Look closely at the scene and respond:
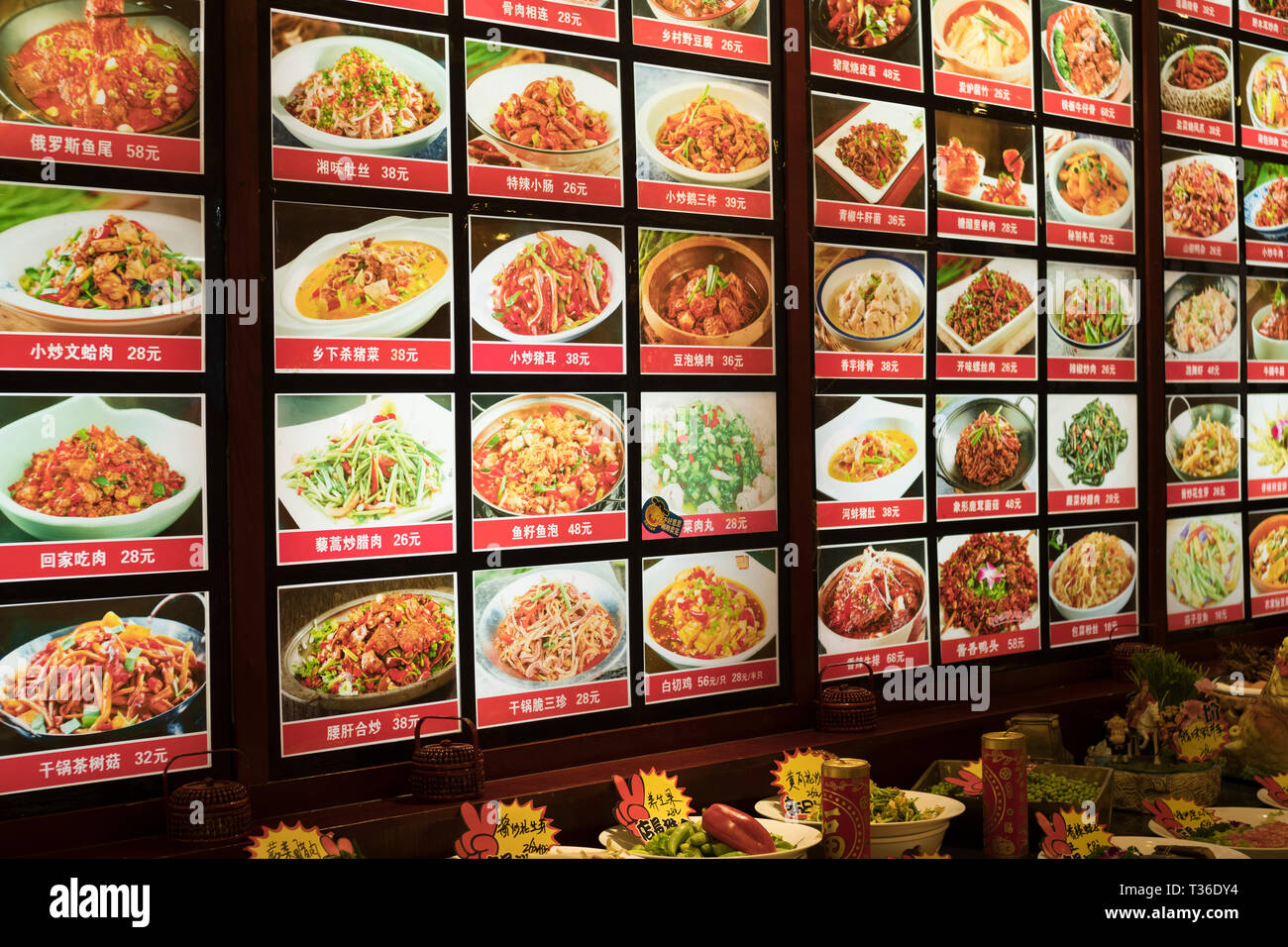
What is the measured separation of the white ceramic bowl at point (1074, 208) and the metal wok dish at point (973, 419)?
838mm

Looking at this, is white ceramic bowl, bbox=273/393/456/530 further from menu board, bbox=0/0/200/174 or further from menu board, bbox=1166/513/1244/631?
menu board, bbox=1166/513/1244/631

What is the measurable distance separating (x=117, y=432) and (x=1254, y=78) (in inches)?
212

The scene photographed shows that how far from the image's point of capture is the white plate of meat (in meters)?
4.18

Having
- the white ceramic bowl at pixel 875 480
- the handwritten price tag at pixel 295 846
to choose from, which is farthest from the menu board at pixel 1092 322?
the handwritten price tag at pixel 295 846

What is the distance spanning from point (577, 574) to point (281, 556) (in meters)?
0.94

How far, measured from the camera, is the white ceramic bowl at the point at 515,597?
137 inches

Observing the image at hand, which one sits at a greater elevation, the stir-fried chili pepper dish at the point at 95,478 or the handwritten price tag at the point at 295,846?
the stir-fried chili pepper dish at the point at 95,478

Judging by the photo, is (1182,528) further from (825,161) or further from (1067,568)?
(825,161)

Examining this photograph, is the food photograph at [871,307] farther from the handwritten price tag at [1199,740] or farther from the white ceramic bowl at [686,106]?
the handwritten price tag at [1199,740]

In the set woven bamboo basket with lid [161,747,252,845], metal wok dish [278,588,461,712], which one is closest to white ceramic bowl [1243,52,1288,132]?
metal wok dish [278,588,461,712]

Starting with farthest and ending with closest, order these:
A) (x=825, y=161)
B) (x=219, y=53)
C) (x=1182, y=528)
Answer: (x=1182, y=528)
(x=825, y=161)
(x=219, y=53)

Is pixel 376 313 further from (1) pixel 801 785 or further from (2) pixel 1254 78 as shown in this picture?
(2) pixel 1254 78

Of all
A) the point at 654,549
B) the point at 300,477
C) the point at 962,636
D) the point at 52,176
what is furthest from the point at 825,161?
the point at 52,176

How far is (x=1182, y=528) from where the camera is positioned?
5.20 metres
